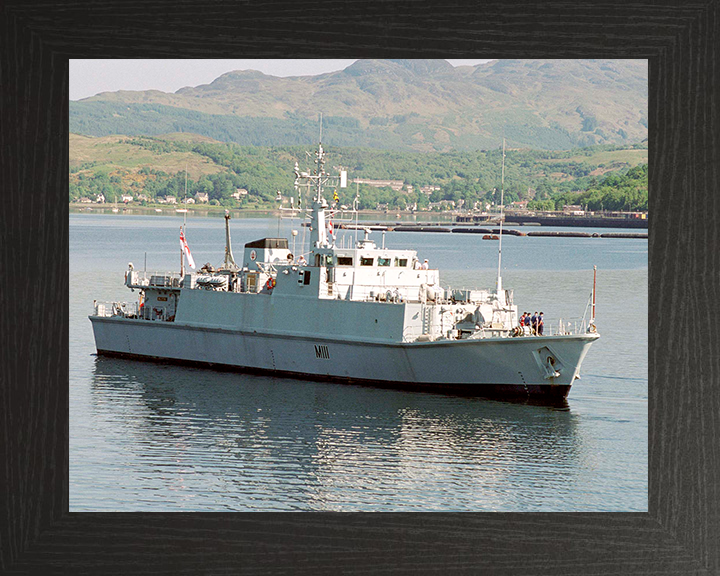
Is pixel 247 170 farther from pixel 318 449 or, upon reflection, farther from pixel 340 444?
pixel 318 449

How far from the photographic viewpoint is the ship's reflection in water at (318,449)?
12336 millimetres

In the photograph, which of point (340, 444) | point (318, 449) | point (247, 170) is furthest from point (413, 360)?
point (247, 170)

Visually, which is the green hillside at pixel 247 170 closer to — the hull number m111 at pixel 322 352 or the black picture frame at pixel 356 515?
the hull number m111 at pixel 322 352

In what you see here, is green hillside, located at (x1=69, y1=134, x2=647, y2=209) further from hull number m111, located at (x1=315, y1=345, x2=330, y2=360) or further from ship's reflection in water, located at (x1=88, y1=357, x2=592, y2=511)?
ship's reflection in water, located at (x1=88, y1=357, x2=592, y2=511)

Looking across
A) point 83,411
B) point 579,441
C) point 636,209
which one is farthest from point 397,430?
point 636,209

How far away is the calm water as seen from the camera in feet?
40.8

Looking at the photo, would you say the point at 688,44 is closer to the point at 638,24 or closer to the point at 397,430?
the point at 638,24

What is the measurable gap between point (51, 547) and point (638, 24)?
3.62 metres

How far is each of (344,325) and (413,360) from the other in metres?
1.50

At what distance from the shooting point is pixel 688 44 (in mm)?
5176

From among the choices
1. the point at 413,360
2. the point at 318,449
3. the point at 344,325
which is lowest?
the point at 318,449

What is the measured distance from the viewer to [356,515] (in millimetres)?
5133

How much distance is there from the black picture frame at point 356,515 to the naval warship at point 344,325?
12868 millimetres

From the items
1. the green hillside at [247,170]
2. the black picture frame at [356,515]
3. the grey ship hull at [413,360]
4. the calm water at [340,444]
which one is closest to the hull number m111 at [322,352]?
the grey ship hull at [413,360]
